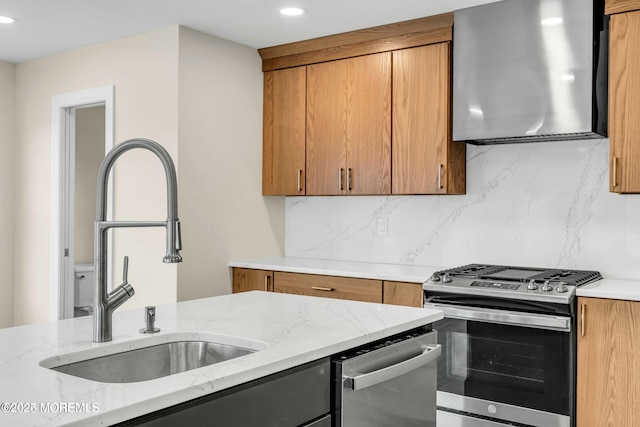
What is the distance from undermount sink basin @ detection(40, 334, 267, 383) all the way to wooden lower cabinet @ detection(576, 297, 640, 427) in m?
1.85

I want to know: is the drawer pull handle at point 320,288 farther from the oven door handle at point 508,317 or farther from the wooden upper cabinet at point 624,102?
the wooden upper cabinet at point 624,102

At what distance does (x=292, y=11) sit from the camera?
11.4ft

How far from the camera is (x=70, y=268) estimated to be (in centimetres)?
459

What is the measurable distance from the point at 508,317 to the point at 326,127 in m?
1.77

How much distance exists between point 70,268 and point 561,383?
3508mm

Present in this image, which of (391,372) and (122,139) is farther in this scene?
(122,139)

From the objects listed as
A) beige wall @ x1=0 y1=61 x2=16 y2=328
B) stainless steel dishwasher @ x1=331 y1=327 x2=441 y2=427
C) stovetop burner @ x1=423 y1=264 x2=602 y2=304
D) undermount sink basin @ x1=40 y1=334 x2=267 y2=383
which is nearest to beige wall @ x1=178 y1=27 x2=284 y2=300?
stovetop burner @ x1=423 y1=264 x2=602 y2=304

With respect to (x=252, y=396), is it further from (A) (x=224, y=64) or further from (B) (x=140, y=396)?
(A) (x=224, y=64)

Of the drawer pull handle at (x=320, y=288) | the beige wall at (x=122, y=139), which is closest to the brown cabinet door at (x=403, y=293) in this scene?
the drawer pull handle at (x=320, y=288)

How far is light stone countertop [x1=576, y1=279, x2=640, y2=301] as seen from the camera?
269cm

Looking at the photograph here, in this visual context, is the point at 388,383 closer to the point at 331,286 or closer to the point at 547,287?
the point at 547,287

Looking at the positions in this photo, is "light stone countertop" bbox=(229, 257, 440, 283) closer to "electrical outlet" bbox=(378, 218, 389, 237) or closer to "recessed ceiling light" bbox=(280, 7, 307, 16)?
"electrical outlet" bbox=(378, 218, 389, 237)

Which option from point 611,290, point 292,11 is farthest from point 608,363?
point 292,11

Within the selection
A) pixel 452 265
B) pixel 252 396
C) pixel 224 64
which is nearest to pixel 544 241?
pixel 452 265
